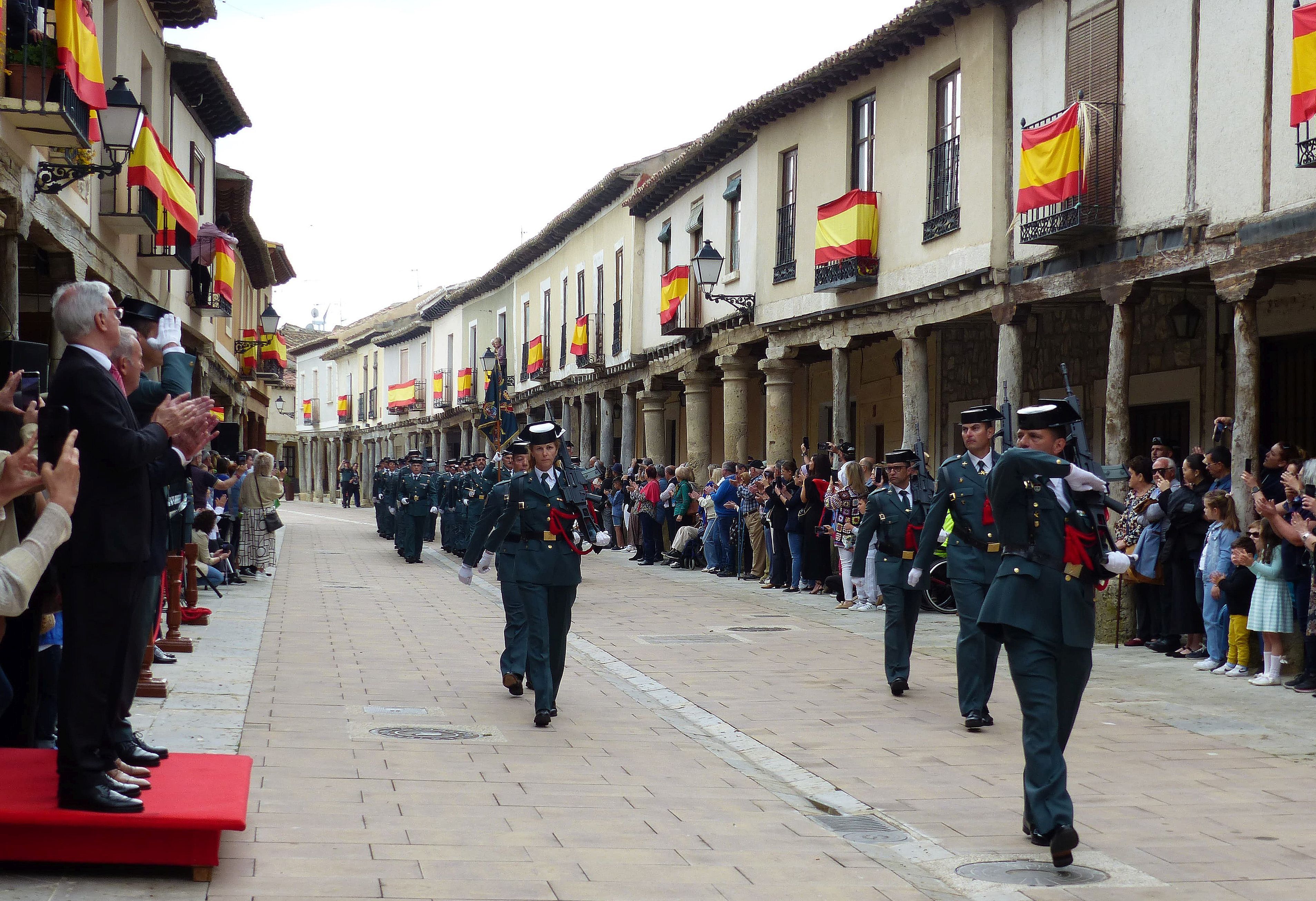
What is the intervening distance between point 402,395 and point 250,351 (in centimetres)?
2370

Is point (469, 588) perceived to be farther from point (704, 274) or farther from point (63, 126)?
point (63, 126)

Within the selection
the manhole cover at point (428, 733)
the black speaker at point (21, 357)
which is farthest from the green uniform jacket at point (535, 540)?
the black speaker at point (21, 357)

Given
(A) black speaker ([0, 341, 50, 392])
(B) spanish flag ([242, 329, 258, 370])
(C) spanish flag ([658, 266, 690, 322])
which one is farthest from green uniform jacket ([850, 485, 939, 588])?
(B) spanish flag ([242, 329, 258, 370])

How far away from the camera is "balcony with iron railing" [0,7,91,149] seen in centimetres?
1196

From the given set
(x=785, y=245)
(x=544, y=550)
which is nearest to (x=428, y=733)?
(x=544, y=550)

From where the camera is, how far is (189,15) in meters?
20.1

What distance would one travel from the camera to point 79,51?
12.4m

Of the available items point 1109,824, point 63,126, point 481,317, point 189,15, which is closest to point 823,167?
point 189,15

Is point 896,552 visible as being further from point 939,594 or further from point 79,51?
point 79,51

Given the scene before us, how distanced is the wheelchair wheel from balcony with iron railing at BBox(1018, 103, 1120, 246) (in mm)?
3777

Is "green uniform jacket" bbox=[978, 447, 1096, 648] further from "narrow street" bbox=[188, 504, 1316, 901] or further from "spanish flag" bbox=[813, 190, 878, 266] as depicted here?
"spanish flag" bbox=[813, 190, 878, 266]

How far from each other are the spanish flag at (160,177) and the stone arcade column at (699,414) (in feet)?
35.8

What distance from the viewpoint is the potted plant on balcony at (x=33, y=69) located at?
1207cm

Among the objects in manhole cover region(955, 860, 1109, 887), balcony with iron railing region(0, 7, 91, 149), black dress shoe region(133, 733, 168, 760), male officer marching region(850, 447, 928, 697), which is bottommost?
manhole cover region(955, 860, 1109, 887)
